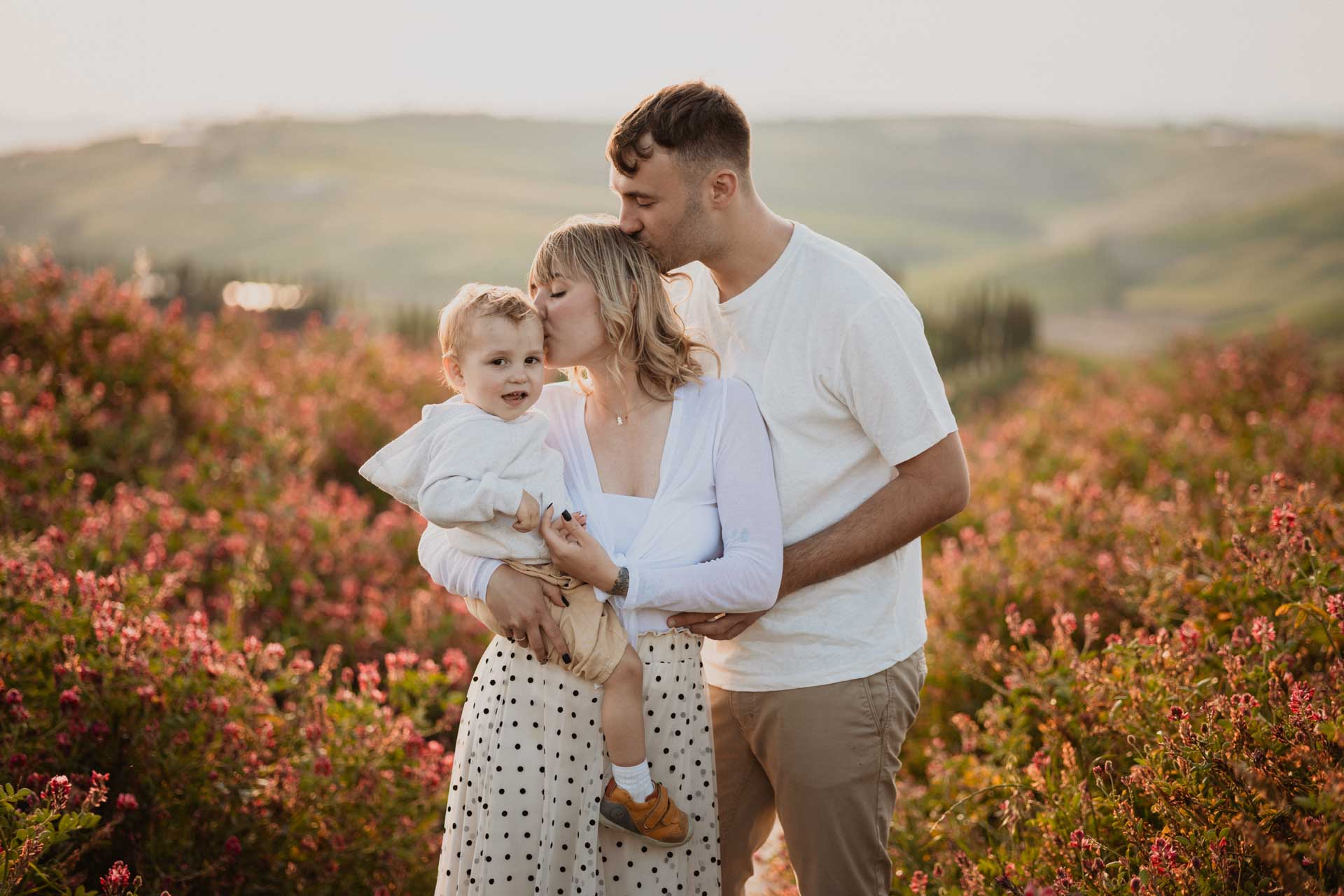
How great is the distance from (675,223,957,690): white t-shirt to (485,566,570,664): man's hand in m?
0.55

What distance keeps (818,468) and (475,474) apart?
2.89ft

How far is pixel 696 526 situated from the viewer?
2441 millimetres

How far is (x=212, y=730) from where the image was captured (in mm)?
2992

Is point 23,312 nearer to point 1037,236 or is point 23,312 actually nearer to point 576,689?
point 576,689

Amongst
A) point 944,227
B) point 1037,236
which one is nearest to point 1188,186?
point 1037,236

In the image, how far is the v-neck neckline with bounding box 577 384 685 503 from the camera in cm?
246

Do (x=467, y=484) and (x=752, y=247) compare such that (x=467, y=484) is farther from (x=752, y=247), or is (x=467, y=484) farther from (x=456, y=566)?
(x=752, y=247)

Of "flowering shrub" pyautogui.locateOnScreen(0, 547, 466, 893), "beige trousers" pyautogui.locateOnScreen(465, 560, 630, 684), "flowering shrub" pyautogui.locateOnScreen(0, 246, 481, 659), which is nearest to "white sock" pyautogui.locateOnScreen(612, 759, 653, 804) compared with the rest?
"beige trousers" pyautogui.locateOnScreen(465, 560, 630, 684)

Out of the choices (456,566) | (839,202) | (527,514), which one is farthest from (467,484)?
(839,202)

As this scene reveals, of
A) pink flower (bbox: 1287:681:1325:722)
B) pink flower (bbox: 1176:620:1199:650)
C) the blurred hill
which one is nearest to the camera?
pink flower (bbox: 1287:681:1325:722)

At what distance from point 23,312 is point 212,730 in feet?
13.8

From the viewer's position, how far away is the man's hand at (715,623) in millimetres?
2424

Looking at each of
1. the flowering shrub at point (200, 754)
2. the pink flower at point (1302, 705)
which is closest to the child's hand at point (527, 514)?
the flowering shrub at point (200, 754)

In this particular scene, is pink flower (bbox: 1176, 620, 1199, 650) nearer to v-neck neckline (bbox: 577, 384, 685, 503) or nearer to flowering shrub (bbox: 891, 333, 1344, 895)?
flowering shrub (bbox: 891, 333, 1344, 895)
